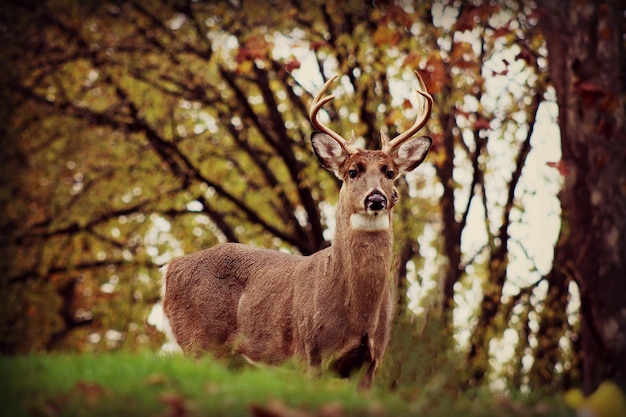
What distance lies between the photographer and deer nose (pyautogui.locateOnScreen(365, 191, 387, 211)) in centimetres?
702

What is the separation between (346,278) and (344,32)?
7507 millimetres

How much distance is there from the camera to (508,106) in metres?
14.0

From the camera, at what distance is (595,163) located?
7504 millimetres

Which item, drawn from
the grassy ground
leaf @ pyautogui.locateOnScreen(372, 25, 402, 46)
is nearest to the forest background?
leaf @ pyautogui.locateOnScreen(372, 25, 402, 46)

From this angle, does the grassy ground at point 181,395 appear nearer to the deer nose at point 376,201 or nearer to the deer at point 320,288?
the deer at point 320,288

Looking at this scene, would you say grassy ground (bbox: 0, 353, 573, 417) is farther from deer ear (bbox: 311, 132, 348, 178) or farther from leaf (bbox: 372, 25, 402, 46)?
leaf (bbox: 372, 25, 402, 46)

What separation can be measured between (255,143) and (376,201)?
448 inches

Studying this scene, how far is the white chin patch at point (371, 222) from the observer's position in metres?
7.20

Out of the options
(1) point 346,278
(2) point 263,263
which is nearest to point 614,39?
(1) point 346,278

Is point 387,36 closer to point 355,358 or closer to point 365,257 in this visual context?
point 365,257

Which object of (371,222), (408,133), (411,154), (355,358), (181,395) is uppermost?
(408,133)

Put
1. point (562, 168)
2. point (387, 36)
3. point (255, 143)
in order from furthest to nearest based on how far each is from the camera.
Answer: point (255, 143)
point (387, 36)
point (562, 168)

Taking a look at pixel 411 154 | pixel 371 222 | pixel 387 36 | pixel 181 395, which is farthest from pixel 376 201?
pixel 387 36

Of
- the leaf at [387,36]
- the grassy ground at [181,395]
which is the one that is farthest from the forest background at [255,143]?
the grassy ground at [181,395]
